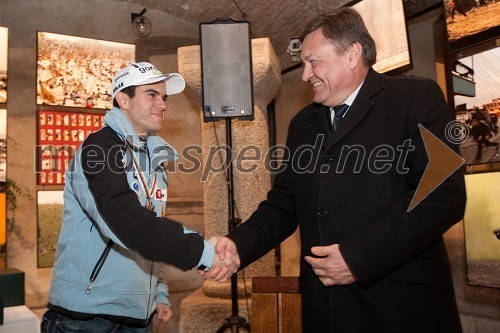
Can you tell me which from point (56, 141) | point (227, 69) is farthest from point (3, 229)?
point (227, 69)

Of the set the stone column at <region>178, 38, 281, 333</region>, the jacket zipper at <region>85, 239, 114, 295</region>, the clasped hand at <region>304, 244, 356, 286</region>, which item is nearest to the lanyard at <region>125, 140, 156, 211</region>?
the jacket zipper at <region>85, 239, 114, 295</region>

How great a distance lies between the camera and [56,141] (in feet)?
16.3

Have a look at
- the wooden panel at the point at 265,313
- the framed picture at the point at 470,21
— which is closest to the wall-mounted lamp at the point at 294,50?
the framed picture at the point at 470,21

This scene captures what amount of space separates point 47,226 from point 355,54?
4159mm

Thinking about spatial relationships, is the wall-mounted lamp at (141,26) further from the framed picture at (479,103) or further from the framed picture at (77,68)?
the framed picture at (479,103)

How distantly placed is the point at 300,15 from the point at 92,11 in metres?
2.37

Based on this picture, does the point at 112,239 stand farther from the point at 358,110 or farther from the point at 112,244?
the point at 358,110

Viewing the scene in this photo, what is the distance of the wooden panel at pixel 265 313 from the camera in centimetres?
172

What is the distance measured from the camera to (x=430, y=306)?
4.27ft

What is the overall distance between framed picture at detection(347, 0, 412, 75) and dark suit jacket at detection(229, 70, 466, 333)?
80.5 inches

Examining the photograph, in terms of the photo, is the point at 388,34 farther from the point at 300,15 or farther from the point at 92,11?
the point at 92,11

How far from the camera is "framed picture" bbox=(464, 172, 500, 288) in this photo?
A: 9.56 feet

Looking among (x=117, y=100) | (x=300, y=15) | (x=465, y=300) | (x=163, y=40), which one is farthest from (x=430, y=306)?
(x=163, y=40)

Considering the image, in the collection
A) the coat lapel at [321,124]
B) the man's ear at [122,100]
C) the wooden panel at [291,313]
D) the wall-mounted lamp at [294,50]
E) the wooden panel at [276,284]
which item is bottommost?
the wooden panel at [291,313]
